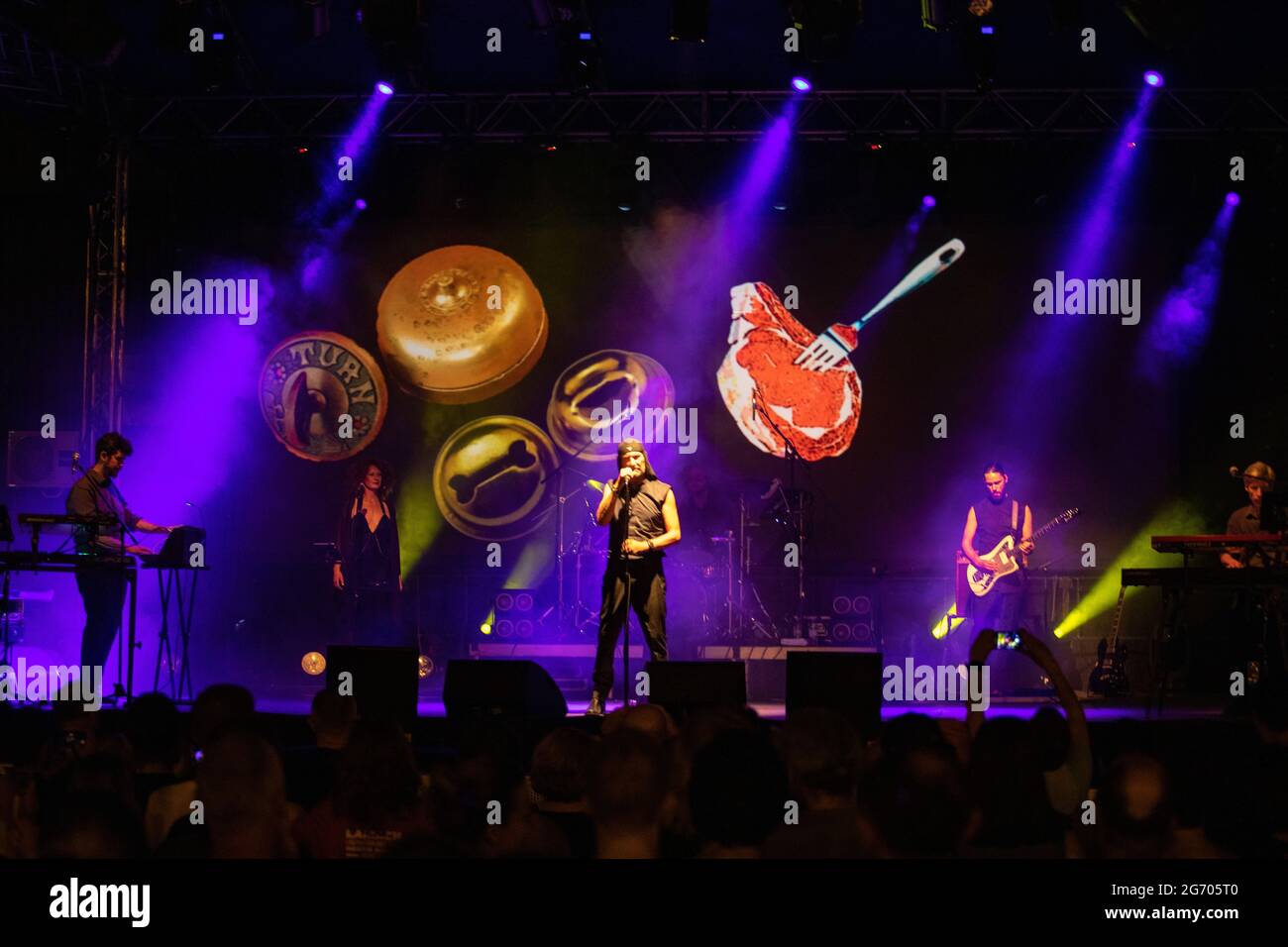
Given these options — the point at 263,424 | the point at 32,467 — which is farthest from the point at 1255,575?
the point at 32,467

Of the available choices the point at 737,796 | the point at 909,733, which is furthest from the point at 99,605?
the point at 737,796

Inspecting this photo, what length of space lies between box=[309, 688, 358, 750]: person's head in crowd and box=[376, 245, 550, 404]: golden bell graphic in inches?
309

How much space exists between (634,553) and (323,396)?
5438 mm

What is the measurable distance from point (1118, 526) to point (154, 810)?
1052 cm

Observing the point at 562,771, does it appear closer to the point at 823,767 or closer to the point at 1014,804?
the point at 823,767

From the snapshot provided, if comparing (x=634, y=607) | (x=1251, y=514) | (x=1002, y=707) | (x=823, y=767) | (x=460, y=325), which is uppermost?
(x=460, y=325)

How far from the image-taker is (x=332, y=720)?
5406mm

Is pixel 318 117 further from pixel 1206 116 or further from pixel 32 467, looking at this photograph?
pixel 1206 116

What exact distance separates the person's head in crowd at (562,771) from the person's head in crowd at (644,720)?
321 millimetres

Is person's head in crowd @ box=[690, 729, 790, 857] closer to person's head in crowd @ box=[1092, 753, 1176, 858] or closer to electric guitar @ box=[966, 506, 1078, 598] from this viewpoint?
person's head in crowd @ box=[1092, 753, 1176, 858]

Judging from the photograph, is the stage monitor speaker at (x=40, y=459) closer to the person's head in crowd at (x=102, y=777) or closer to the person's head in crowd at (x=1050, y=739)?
the person's head in crowd at (x=102, y=777)

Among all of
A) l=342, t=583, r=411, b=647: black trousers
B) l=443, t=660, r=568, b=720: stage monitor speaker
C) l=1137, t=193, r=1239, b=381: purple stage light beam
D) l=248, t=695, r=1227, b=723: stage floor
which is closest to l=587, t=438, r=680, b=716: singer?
l=248, t=695, r=1227, b=723: stage floor

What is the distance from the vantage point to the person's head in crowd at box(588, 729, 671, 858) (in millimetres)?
3340

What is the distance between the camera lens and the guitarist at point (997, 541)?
1102 cm
